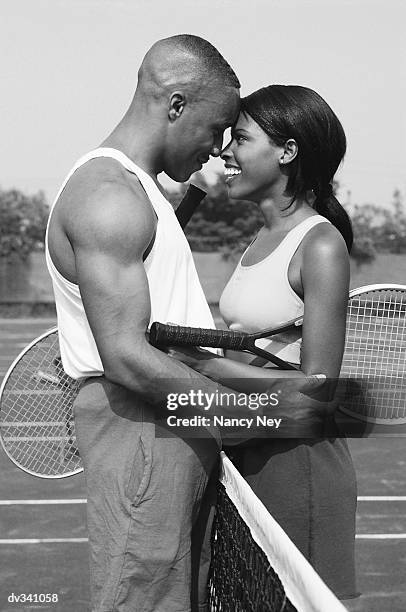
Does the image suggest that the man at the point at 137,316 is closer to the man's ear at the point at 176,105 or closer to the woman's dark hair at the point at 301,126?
the man's ear at the point at 176,105

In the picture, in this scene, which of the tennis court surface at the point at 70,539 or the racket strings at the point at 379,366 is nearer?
the racket strings at the point at 379,366

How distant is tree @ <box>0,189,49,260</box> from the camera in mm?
18812

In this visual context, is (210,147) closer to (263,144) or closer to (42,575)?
(263,144)

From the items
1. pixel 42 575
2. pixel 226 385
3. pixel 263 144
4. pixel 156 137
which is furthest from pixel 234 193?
pixel 42 575

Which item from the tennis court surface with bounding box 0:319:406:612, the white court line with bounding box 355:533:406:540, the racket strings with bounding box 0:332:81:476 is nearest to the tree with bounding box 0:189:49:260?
the tennis court surface with bounding box 0:319:406:612

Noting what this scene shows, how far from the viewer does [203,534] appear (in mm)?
1792

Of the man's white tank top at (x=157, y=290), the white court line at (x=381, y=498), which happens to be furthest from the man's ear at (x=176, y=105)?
the white court line at (x=381, y=498)

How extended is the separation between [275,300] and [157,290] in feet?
0.96

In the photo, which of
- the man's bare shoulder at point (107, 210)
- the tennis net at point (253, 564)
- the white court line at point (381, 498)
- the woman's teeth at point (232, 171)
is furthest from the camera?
the white court line at point (381, 498)

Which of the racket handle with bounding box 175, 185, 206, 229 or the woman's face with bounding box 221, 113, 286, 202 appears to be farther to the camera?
the racket handle with bounding box 175, 185, 206, 229

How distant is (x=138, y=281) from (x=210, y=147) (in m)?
0.34

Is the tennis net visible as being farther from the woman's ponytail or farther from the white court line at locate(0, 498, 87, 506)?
the white court line at locate(0, 498, 87, 506)

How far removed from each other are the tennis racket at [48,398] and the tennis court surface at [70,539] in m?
1.00

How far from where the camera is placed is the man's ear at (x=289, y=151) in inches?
73.8
